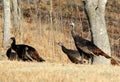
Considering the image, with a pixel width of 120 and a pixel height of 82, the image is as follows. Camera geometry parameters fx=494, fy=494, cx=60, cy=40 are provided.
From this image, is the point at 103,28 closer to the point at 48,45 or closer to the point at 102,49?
the point at 102,49

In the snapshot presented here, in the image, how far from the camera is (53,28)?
2873 cm

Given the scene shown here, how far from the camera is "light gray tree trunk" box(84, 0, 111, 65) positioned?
57.4 feet

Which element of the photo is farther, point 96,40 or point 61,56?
point 61,56

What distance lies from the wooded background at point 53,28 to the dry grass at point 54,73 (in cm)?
832

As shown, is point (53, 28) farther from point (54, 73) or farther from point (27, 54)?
point (54, 73)

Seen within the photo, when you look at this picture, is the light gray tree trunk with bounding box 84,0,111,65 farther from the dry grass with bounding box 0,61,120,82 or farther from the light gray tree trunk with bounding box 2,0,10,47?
the light gray tree trunk with bounding box 2,0,10,47

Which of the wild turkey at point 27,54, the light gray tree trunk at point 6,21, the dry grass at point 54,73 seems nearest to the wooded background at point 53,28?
the light gray tree trunk at point 6,21

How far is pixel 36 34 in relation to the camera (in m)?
27.8

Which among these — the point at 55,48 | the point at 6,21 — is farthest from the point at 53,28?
the point at 6,21

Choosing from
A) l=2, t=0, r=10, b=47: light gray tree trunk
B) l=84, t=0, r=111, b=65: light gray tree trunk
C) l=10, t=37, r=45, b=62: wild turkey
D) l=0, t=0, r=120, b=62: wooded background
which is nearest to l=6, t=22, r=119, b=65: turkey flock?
l=10, t=37, r=45, b=62: wild turkey

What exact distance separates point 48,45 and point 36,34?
6.02 feet

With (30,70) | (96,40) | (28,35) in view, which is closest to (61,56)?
(28,35)

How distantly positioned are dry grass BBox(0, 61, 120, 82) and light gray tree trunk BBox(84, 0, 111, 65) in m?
3.64

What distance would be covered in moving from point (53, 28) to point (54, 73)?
53.9 feet
